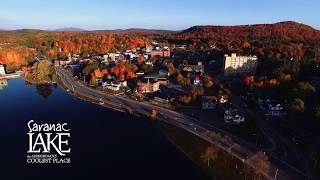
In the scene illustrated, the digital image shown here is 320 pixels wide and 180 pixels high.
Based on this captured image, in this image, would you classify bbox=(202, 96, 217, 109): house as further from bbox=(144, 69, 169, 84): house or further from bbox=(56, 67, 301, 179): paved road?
bbox=(144, 69, 169, 84): house

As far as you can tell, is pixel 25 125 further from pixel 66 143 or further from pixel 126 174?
pixel 126 174

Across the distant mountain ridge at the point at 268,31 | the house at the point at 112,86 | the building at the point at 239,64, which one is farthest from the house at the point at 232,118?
the distant mountain ridge at the point at 268,31

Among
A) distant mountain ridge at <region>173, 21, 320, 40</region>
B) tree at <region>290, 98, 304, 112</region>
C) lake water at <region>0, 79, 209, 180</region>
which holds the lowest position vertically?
lake water at <region>0, 79, 209, 180</region>

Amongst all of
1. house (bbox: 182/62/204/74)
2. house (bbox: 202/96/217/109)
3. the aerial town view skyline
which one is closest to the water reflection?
the aerial town view skyline

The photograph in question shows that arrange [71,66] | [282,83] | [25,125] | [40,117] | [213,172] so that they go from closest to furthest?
[213,172], [25,125], [40,117], [282,83], [71,66]

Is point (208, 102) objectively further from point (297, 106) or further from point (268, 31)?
point (268, 31)

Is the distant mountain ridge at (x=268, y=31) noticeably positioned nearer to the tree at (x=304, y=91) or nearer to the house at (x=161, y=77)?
the house at (x=161, y=77)

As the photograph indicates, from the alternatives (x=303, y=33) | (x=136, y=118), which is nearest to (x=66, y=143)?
(x=136, y=118)
